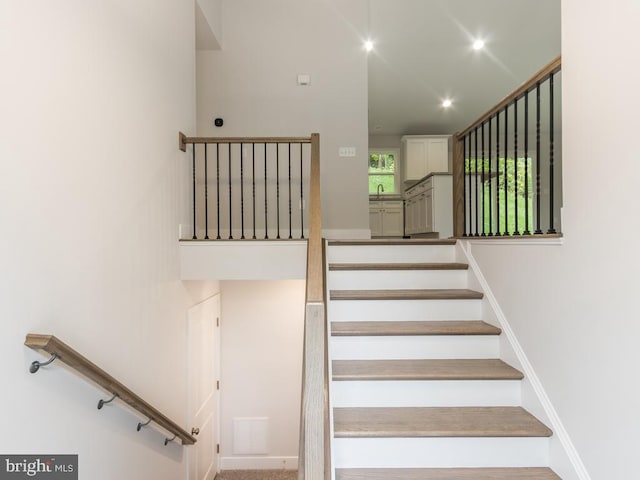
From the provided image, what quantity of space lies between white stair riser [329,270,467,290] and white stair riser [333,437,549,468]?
1225mm

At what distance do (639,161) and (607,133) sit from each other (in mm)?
223

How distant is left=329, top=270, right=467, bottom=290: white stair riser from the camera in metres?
2.90

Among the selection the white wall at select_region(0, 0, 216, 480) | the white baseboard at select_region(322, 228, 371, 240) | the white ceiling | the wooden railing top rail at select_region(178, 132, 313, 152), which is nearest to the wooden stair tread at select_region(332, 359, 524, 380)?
the white wall at select_region(0, 0, 216, 480)

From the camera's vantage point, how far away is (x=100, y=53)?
1978mm

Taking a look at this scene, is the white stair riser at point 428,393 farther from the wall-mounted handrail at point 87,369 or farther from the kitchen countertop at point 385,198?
the kitchen countertop at point 385,198

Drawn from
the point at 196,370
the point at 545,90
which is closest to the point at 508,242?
the point at 196,370

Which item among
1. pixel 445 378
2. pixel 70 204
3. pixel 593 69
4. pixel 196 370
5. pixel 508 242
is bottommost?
pixel 196 370

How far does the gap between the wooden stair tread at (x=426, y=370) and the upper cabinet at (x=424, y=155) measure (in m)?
6.49

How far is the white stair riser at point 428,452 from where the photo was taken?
1826 millimetres

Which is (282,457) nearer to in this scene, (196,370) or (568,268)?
(196,370)

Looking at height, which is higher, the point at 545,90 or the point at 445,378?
the point at 545,90

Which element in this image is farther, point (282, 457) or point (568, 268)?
point (282, 457)

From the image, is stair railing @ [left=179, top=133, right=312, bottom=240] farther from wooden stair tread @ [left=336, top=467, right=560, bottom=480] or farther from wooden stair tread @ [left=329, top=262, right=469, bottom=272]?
wooden stair tread @ [left=336, top=467, right=560, bottom=480]

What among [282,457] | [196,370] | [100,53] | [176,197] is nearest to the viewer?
[100,53]
